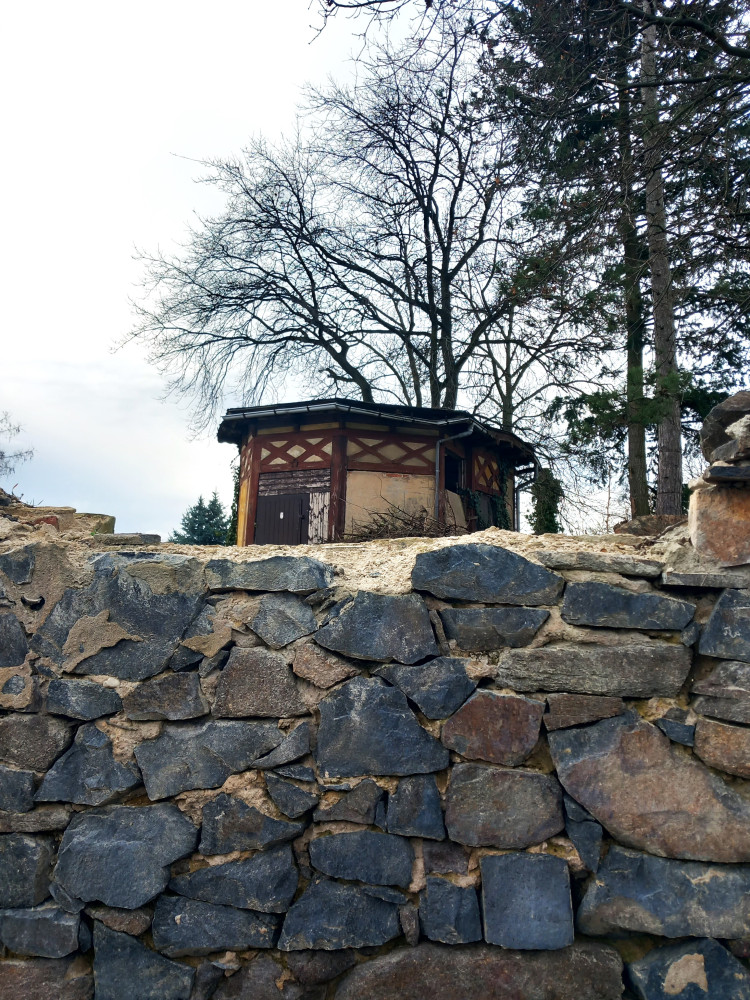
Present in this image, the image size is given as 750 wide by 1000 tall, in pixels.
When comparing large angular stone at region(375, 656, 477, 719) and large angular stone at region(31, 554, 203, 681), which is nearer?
large angular stone at region(375, 656, 477, 719)

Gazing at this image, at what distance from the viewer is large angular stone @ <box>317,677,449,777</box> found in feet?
9.36

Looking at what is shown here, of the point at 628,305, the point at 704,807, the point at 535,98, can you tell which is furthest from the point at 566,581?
the point at 628,305

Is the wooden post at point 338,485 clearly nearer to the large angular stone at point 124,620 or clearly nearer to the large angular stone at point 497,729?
the large angular stone at point 124,620

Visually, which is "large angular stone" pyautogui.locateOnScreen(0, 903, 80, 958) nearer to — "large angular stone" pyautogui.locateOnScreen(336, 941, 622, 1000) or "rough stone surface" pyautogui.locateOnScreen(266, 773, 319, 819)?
"rough stone surface" pyautogui.locateOnScreen(266, 773, 319, 819)

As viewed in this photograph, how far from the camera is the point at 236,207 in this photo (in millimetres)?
18516

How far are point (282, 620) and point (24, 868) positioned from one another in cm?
142

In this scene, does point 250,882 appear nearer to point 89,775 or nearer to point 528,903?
point 89,775

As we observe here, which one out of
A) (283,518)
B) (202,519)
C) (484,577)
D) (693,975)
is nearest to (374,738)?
(484,577)

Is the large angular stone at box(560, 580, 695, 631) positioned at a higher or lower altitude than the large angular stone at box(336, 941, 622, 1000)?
higher

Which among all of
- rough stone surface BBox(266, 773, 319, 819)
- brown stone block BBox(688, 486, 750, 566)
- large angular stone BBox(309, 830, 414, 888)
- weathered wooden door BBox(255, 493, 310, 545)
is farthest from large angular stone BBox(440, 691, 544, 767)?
weathered wooden door BBox(255, 493, 310, 545)

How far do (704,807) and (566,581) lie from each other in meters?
0.96

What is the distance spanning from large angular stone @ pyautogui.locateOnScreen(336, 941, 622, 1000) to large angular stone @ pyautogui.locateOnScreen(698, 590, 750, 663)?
1.18 m

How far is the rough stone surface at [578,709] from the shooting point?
2.82 metres

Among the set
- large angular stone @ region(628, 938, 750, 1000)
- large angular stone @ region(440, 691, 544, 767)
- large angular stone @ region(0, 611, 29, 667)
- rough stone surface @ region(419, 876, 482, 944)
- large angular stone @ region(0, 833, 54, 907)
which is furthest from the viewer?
large angular stone @ region(0, 611, 29, 667)
